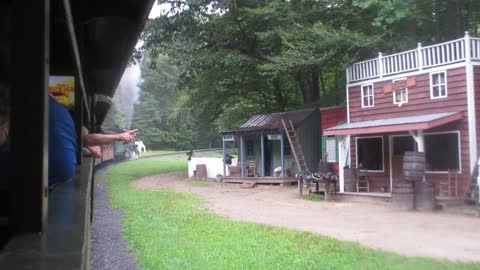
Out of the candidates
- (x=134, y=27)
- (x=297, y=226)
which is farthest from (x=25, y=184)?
(x=297, y=226)

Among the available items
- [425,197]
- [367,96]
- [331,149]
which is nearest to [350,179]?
[367,96]

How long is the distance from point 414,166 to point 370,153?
3.46 meters

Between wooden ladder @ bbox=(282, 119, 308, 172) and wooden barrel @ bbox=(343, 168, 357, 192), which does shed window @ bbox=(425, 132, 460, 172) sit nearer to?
wooden barrel @ bbox=(343, 168, 357, 192)

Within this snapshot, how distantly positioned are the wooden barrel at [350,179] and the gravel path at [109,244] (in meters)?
7.19

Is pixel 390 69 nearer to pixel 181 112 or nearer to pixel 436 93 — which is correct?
pixel 436 93

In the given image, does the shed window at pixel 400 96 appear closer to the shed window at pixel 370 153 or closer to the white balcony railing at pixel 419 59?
the white balcony railing at pixel 419 59

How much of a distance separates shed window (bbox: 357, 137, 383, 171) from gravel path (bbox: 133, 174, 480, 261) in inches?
83.8

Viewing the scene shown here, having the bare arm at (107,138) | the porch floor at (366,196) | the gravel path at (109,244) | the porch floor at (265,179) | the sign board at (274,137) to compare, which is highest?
the sign board at (274,137)

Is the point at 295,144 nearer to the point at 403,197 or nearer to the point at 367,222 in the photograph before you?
the point at 403,197

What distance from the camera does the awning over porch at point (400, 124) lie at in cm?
1291

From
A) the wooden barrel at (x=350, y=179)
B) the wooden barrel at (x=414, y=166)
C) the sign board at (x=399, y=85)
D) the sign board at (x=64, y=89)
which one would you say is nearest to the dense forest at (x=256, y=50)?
the sign board at (x=399, y=85)

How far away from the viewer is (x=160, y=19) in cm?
2480

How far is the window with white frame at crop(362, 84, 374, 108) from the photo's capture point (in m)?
16.2

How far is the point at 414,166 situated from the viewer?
1290 cm
